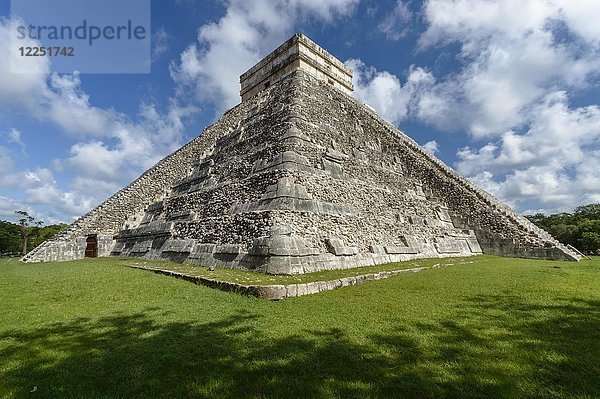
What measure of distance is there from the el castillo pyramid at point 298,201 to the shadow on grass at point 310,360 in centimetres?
428

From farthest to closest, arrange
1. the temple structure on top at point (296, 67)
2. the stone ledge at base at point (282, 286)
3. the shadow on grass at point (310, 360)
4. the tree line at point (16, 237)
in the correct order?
1. the tree line at point (16, 237)
2. the temple structure on top at point (296, 67)
3. the stone ledge at base at point (282, 286)
4. the shadow on grass at point (310, 360)

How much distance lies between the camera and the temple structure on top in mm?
19172

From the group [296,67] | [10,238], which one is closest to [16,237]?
[10,238]

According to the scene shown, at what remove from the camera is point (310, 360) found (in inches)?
133

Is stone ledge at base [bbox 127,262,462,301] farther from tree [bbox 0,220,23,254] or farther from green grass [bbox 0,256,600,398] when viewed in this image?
tree [bbox 0,220,23,254]

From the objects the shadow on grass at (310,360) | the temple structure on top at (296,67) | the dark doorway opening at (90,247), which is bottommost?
the shadow on grass at (310,360)

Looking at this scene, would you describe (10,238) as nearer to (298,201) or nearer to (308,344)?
(298,201)

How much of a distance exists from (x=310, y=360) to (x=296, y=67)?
1881cm

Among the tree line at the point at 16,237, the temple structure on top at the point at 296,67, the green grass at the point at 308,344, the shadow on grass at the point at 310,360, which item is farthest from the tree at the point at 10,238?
the shadow on grass at the point at 310,360

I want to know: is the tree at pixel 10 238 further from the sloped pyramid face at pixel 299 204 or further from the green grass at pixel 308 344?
the green grass at pixel 308 344

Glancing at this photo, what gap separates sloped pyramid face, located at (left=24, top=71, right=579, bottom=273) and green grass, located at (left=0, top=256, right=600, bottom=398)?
328cm

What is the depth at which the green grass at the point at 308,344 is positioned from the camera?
9.23 feet

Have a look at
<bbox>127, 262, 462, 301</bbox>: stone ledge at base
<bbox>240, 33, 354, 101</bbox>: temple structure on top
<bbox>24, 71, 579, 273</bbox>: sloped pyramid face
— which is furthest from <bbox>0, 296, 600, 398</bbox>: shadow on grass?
<bbox>240, 33, 354, 101</bbox>: temple structure on top

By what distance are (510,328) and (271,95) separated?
1640 cm
